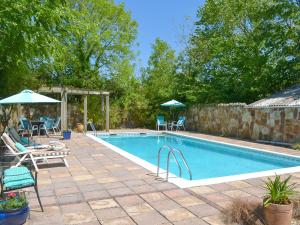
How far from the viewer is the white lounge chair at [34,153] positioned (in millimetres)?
7352

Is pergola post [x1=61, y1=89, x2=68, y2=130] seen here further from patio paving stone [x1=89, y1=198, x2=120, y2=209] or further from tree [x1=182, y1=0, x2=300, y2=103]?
patio paving stone [x1=89, y1=198, x2=120, y2=209]

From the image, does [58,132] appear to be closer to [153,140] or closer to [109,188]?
[153,140]

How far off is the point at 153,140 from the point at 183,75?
6.38m

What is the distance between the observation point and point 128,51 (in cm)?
2416

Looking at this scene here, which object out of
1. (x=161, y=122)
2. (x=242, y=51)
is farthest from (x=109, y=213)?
(x=242, y=51)

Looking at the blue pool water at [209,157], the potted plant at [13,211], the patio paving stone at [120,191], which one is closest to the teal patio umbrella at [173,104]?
the blue pool water at [209,157]

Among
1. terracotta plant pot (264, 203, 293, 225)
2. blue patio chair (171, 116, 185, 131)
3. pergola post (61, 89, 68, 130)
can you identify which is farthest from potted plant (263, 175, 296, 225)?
blue patio chair (171, 116, 185, 131)

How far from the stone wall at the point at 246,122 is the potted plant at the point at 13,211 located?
10982mm

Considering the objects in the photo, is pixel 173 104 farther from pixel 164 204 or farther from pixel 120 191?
pixel 164 204

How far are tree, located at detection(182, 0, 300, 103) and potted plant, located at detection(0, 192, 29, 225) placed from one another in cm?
1542

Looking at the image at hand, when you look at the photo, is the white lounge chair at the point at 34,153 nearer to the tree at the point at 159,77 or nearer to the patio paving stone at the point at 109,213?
the patio paving stone at the point at 109,213

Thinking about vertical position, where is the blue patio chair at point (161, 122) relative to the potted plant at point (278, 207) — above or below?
above

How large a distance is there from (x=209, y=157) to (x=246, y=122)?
4.55 meters

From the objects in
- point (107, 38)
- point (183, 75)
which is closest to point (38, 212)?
point (183, 75)
